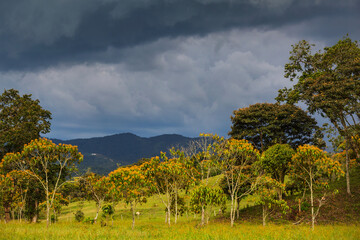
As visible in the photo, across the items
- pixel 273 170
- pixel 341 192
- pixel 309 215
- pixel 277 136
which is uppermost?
pixel 277 136

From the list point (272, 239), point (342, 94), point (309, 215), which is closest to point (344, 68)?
point (342, 94)

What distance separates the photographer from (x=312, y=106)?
28.1 metres

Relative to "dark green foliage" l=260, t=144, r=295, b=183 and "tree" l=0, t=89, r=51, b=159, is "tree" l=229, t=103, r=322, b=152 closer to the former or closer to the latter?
"dark green foliage" l=260, t=144, r=295, b=183

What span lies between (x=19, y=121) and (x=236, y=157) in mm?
30725

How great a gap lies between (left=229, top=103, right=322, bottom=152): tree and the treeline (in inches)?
5.4

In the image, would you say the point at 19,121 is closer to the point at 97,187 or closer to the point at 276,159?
the point at 97,187

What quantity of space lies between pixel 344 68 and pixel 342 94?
2972 millimetres

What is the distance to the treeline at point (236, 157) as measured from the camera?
22.2 m

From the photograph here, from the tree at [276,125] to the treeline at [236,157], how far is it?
0.14 m

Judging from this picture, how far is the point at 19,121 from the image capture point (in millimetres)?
35656

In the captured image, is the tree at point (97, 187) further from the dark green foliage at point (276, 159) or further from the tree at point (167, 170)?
the dark green foliage at point (276, 159)

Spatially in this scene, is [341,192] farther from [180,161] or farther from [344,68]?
[180,161]

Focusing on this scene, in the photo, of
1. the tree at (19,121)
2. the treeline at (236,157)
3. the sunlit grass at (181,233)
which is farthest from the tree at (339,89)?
the tree at (19,121)

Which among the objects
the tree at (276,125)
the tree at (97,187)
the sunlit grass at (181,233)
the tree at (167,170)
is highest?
the tree at (276,125)
